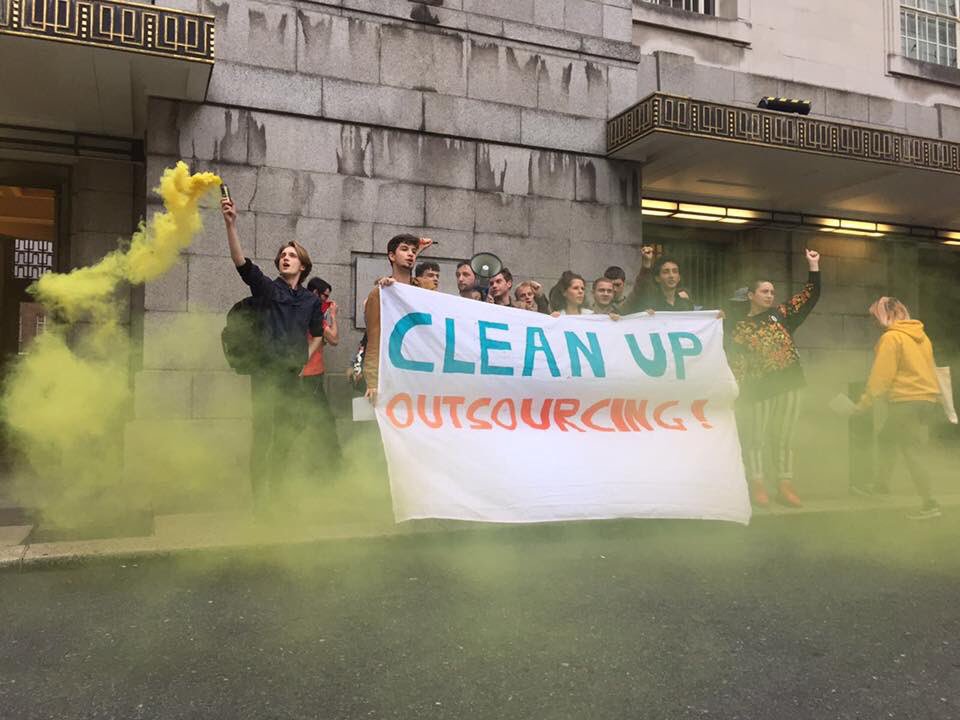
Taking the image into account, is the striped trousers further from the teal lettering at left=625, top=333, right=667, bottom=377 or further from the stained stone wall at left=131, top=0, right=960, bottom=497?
the stained stone wall at left=131, top=0, right=960, bottom=497

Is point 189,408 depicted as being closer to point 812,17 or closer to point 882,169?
point 882,169

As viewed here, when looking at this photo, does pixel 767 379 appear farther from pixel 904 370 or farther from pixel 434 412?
pixel 434 412

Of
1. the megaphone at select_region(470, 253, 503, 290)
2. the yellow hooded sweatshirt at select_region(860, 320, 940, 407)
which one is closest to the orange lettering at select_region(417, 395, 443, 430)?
the megaphone at select_region(470, 253, 503, 290)

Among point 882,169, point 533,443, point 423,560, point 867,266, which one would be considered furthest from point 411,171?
point 867,266

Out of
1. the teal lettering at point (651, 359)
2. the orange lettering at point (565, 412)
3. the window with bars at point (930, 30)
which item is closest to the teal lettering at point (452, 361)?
the orange lettering at point (565, 412)

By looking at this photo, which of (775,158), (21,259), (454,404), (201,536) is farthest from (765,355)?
(21,259)

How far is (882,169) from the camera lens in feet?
28.8

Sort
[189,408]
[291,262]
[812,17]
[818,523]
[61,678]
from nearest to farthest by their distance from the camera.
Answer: [61,678]
[291,262]
[818,523]
[189,408]
[812,17]

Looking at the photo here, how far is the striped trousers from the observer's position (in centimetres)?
626

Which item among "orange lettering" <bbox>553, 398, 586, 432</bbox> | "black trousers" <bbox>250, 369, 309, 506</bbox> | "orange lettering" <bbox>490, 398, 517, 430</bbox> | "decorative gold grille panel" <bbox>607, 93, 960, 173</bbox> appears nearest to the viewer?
"orange lettering" <bbox>490, 398, 517, 430</bbox>

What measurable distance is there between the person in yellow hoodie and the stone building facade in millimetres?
1952

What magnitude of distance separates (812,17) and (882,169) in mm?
2913

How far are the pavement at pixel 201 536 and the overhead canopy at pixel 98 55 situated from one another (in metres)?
3.53

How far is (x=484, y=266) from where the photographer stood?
25.3 feet
